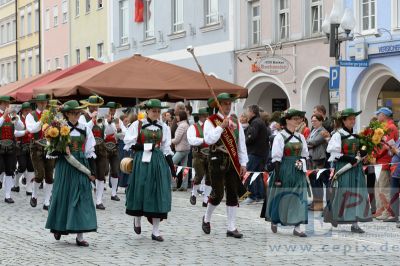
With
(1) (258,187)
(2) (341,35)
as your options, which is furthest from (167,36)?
(1) (258,187)

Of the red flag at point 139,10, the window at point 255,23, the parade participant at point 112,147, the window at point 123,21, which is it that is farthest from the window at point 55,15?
the parade participant at point 112,147

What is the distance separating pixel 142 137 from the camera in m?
11.7

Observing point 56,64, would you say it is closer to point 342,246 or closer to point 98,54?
point 98,54

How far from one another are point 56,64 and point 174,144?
31.9 m

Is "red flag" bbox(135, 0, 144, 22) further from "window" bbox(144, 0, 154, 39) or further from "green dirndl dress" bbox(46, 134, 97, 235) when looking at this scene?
"green dirndl dress" bbox(46, 134, 97, 235)

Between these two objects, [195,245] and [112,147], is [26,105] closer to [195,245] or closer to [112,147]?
[112,147]

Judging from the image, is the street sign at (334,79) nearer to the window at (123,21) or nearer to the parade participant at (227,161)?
the parade participant at (227,161)

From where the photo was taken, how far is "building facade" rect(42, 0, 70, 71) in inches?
1905

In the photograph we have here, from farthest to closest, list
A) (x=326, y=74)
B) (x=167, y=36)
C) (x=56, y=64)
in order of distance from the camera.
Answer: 1. (x=56, y=64)
2. (x=167, y=36)
3. (x=326, y=74)

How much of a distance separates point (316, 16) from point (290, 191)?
1474 centimetres

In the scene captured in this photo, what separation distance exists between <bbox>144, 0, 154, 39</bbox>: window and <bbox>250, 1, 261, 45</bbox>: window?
327 inches

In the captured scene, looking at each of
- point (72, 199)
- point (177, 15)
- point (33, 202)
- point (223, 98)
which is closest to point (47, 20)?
point (177, 15)

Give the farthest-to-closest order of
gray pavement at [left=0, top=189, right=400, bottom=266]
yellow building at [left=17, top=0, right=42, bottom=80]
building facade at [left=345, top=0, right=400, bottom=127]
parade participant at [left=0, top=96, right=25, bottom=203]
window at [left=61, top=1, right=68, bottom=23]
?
yellow building at [left=17, top=0, right=42, bottom=80] → window at [left=61, top=1, right=68, bottom=23] → building facade at [left=345, top=0, right=400, bottom=127] → parade participant at [left=0, top=96, right=25, bottom=203] → gray pavement at [left=0, top=189, right=400, bottom=266]

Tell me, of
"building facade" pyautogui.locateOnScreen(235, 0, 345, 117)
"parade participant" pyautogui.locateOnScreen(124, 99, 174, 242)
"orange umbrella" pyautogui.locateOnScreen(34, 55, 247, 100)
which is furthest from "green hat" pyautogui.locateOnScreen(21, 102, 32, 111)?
"building facade" pyautogui.locateOnScreen(235, 0, 345, 117)
